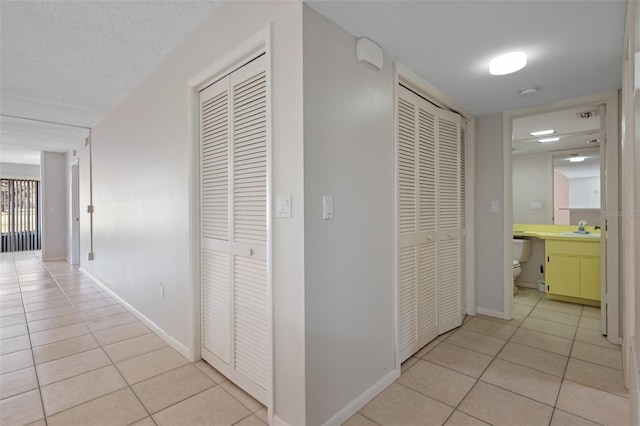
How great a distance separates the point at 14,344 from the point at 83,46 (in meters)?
2.51

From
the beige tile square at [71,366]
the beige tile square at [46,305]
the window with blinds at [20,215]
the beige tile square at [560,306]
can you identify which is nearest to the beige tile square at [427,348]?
the beige tile square at [560,306]

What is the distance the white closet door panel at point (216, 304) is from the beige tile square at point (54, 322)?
1.83m

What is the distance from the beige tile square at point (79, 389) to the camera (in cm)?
178

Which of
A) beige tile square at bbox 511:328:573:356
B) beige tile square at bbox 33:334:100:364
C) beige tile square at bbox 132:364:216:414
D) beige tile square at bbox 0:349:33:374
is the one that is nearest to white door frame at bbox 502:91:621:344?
beige tile square at bbox 511:328:573:356

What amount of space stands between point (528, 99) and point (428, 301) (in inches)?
80.8

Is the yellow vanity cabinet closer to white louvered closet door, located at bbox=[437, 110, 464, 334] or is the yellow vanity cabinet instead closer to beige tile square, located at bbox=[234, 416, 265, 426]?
white louvered closet door, located at bbox=[437, 110, 464, 334]

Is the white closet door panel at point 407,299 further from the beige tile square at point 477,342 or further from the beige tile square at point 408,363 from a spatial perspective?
the beige tile square at point 477,342

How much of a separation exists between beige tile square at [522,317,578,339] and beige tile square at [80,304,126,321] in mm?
4245

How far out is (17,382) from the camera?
199 cm

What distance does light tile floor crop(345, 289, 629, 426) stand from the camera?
65.9 inches

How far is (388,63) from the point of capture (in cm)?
201

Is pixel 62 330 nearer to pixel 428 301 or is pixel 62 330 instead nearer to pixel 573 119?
pixel 428 301

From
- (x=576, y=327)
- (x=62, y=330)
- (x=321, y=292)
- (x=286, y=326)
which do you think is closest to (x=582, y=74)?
(x=576, y=327)

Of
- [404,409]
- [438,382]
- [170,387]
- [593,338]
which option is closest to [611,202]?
[593,338]
